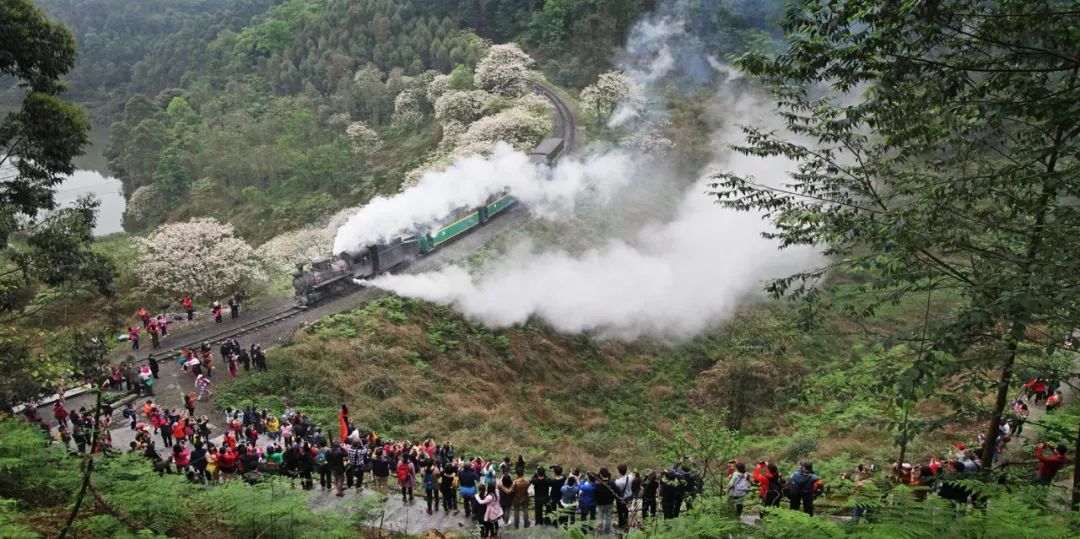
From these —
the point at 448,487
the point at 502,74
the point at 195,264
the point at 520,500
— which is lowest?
the point at 520,500

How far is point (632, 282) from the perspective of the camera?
32.3m

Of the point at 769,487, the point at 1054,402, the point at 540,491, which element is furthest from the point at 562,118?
the point at 769,487

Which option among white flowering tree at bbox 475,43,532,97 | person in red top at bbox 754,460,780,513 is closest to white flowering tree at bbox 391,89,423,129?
white flowering tree at bbox 475,43,532,97

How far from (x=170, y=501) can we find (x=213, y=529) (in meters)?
0.75

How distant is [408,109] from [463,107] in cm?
1081

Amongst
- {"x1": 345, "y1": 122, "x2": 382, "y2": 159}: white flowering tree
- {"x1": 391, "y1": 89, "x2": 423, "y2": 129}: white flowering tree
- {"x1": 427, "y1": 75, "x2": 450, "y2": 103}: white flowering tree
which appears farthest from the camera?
{"x1": 391, "y1": 89, "x2": 423, "y2": 129}: white flowering tree

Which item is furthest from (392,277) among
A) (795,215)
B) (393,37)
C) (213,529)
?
(393,37)

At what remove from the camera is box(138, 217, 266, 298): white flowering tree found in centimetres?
2898

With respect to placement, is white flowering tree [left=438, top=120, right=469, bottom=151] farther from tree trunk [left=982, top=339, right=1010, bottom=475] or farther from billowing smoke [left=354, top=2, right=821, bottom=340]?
tree trunk [left=982, top=339, right=1010, bottom=475]

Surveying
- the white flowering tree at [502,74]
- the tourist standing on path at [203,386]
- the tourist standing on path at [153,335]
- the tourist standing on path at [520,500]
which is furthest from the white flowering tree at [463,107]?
the tourist standing on path at [520,500]

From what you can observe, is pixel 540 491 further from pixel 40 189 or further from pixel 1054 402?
pixel 1054 402

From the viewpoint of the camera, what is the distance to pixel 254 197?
49.4 meters

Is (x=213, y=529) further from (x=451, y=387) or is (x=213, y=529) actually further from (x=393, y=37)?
(x=393, y=37)

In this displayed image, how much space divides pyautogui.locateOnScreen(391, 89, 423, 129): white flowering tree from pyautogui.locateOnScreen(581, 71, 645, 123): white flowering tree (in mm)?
13587
